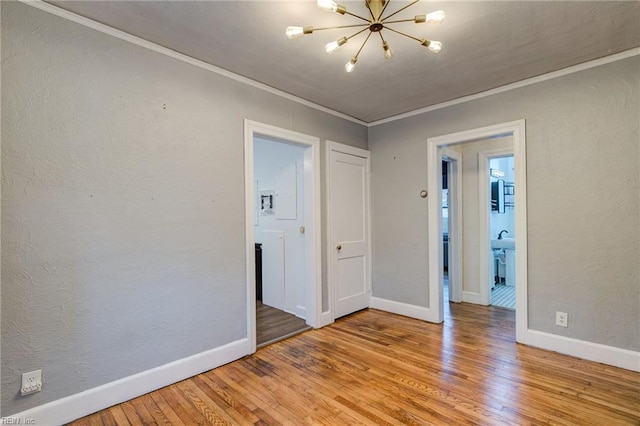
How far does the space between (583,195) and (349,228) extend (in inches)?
89.9

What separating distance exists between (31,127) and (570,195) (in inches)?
157

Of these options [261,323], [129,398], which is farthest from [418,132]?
[129,398]

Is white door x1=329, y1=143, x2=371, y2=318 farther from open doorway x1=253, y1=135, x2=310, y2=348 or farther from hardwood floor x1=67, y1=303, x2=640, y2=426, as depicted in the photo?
hardwood floor x1=67, y1=303, x2=640, y2=426

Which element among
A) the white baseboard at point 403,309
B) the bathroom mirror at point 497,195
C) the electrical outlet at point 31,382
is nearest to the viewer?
the electrical outlet at point 31,382

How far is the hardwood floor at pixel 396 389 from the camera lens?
1916 mm

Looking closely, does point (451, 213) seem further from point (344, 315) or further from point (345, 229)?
point (344, 315)

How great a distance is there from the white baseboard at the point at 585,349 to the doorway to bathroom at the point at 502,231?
1.75 m

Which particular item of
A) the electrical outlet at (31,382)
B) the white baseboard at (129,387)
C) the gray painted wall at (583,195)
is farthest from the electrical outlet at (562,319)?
the electrical outlet at (31,382)

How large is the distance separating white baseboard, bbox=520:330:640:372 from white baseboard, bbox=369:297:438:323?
3.15 feet

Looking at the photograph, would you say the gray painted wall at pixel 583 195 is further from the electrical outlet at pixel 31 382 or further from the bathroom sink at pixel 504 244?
the electrical outlet at pixel 31 382

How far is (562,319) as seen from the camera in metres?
2.75

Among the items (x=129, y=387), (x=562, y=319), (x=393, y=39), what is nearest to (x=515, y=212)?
(x=562, y=319)

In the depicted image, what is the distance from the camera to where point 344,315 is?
3797 millimetres

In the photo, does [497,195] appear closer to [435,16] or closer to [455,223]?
[455,223]
